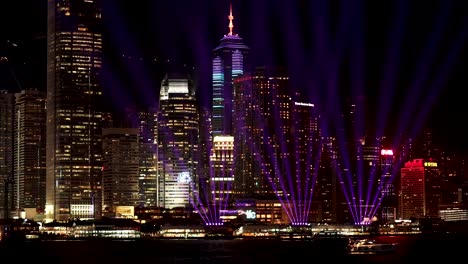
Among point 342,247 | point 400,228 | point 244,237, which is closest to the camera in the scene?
point 342,247

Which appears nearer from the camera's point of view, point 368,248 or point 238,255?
point 238,255

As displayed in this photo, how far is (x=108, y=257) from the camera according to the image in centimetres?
11450

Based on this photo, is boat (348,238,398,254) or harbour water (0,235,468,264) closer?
harbour water (0,235,468,264)

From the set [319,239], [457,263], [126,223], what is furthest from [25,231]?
[457,263]

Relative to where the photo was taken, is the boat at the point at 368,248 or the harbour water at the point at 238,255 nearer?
the harbour water at the point at 238,255

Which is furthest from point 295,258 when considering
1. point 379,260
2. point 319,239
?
point 319,239

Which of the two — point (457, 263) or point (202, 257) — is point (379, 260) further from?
point (202, 257)

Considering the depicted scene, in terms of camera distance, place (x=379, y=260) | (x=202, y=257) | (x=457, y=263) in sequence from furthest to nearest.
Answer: (x=202, y=257)
(x=379, y=260)
(x=457, y=263)

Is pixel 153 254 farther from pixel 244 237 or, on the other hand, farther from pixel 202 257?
pixel 244 237

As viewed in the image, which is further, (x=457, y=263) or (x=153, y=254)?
(x=153, y=254)

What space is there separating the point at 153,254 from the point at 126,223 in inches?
2637

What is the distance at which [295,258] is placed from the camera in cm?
11144

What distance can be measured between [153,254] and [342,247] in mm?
28264

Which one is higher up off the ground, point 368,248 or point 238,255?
point 368,248
